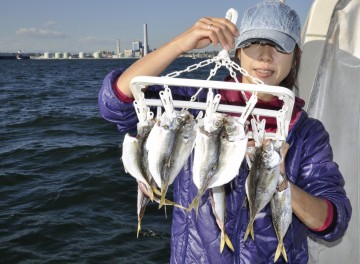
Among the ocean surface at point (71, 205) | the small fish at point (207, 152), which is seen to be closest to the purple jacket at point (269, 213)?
the small fish at point (207, 152)

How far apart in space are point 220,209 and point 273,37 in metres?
1.20

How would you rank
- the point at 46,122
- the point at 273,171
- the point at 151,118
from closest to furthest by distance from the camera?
1. the point at 273,171
2. the point at 151,118
3. the point at 46,122

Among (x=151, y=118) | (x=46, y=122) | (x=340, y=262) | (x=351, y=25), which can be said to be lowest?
(x=46, y=122)

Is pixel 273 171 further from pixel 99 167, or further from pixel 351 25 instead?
pixel 99 167

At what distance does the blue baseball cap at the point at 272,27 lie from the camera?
8.92 ft

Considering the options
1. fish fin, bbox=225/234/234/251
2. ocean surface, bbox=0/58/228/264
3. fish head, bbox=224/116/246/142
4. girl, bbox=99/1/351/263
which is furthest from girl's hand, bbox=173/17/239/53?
ocean surface, bbox=0/58/228/264

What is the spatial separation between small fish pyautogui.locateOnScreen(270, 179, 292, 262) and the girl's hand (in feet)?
3.34

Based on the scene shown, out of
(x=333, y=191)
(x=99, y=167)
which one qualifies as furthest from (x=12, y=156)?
(x=333, y=191)

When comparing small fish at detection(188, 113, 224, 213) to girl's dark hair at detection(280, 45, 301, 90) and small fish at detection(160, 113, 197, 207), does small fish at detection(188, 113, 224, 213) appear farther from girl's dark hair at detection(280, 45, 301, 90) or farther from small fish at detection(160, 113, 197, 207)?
girl's dark hair at detection(280, 45, 301, 90)

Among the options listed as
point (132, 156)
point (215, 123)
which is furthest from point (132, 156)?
point (215, 123)

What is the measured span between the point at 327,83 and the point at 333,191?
1.68 metres

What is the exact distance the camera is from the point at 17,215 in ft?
27.0

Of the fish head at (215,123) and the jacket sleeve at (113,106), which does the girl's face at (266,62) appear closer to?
the fish head at (215,123)

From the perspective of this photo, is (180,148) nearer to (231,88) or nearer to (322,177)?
(231,88)
